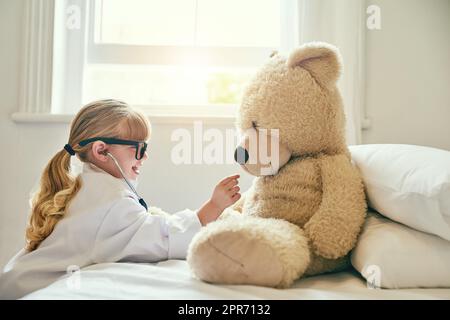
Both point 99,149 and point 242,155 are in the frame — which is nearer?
point 242,155

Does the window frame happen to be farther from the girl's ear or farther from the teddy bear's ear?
the teddy bear's ear

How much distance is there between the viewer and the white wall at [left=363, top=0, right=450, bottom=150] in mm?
1726

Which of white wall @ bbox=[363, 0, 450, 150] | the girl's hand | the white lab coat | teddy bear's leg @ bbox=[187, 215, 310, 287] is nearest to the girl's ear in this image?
the white lab coat

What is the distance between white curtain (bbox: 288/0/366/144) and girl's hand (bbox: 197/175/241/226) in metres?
0.68

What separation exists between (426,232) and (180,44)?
1283 millimetres

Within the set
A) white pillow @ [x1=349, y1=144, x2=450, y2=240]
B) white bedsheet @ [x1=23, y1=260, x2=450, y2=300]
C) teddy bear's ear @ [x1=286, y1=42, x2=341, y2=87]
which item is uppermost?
teddy bear's ear @ [x1=286, y1=42, x2=341, y2=87]

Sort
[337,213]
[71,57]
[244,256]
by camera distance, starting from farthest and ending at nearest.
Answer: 1. [71,57]
2. [337,213]
3. [244,256]

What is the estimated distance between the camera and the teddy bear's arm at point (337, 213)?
3.02ft

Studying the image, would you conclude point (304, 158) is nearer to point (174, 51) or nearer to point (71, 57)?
point (174, 51)

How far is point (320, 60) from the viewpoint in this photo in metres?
1.06

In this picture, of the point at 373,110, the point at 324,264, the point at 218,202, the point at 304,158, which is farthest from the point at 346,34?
the point at 324,264

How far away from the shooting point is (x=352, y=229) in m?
0.95

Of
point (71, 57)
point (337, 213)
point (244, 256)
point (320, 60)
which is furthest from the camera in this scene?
point (71, 57)

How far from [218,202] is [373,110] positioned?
89 centimetres
